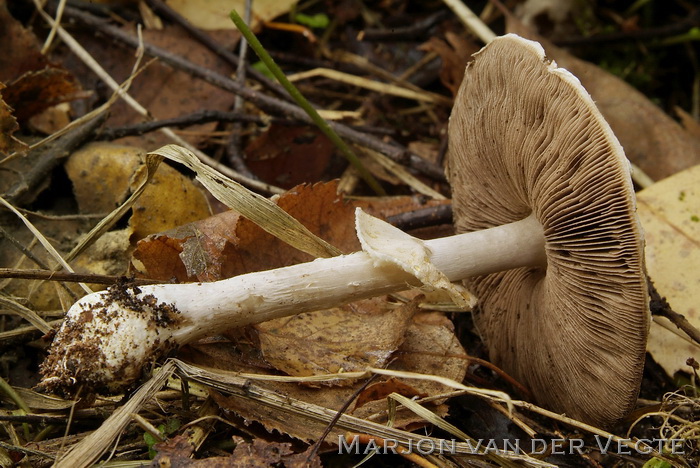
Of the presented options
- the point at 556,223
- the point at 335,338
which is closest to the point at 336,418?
the point at 335,338

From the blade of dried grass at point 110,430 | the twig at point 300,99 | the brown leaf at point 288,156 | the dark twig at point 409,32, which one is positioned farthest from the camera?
the dark twig at point 409,32

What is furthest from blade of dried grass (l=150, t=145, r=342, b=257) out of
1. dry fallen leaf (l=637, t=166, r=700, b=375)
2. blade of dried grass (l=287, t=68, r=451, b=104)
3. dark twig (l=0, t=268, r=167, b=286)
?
blade of dried grass (l=287, t=68, r=451, b=104)


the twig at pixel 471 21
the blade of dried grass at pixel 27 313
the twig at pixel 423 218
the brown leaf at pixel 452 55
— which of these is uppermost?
the twig at pixel 471 21

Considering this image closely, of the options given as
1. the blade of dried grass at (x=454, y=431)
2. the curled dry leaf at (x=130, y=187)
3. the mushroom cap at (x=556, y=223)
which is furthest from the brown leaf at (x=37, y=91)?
the blade of dried grass at (x=454, y=431)

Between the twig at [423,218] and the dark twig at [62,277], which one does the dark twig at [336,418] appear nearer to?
the dark twig at [62,277]

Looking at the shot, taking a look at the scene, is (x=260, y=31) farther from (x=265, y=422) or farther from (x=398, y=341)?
(x=265, y=422)

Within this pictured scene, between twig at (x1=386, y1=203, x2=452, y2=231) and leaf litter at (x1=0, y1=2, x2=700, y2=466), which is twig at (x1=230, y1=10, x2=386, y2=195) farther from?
twig at (x1=386, y1=203, x2=452, y2=231)

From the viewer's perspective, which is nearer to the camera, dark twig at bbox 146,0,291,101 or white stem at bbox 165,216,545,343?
white stem at bbox 165,216,545,343

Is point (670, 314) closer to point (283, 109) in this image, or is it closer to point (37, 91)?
point (283, 109)
